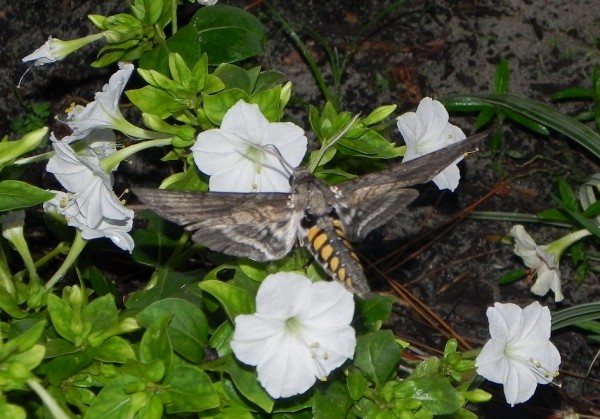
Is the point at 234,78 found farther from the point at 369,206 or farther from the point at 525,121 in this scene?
the point at 525,121

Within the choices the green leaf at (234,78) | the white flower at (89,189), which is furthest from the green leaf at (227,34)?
the white flower at (89,189)

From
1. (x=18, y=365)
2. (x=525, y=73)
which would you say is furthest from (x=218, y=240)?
(x=525, y=73)

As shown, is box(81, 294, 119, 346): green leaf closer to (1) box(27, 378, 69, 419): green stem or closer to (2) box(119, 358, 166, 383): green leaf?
(2) box(119, 358, 166, 383): green leaf

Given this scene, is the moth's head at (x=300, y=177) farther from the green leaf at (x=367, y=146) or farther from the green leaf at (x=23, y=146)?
the green leaf at (x=23, y=146)

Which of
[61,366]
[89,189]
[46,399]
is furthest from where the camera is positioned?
[89,189]

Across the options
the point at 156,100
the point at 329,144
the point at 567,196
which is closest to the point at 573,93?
the point at 567,196

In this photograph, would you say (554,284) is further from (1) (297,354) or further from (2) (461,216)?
(1) (297,354)
